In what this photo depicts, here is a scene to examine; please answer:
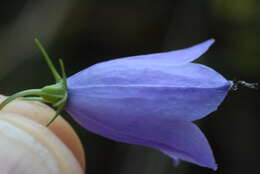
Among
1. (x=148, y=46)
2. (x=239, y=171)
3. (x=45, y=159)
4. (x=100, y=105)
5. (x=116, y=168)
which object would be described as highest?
(x=100, y=105)

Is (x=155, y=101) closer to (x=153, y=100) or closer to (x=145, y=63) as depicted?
(x=153, y=100)

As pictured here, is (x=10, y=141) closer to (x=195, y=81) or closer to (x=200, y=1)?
(x=195, y=81)

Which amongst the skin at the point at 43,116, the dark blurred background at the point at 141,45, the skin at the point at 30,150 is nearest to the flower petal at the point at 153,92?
the skin at the point at 30,150

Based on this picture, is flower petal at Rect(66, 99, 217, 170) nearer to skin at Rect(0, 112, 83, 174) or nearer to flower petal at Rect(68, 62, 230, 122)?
flower petal at Rect(68, 62, 230, 122)

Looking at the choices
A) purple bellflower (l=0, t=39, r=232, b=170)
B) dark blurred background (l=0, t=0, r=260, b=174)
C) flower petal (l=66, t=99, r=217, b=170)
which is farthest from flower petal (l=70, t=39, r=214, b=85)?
dark blurred background (l=0, t=0, r=260, b=174)

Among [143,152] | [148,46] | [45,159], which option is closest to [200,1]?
[148,46]

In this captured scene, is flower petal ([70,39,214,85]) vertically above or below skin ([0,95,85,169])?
above

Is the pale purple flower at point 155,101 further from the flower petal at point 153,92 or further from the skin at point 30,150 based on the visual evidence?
the skin at point 30,150
